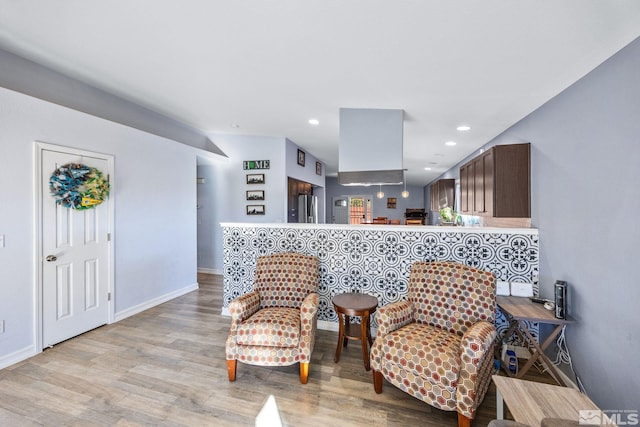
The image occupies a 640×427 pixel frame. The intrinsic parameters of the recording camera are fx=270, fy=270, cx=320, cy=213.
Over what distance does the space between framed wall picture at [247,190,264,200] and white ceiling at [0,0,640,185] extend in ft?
7.10

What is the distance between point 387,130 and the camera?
3.46 m

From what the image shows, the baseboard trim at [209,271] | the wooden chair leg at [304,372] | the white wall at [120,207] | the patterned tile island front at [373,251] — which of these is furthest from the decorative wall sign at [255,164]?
the wooden chair leg at [304,372]

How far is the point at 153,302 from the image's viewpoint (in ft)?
13.2

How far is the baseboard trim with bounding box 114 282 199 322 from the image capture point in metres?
3.58

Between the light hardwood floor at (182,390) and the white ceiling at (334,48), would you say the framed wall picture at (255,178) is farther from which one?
the light hardwood floor at (182,390)

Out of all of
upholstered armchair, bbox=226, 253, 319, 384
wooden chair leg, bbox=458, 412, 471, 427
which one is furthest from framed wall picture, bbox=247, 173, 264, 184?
wooden chair leg, bbox=458, 412, 471, 427

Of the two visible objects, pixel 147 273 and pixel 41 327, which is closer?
pixel 41 327

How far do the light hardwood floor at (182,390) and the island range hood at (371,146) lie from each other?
206 centimetres

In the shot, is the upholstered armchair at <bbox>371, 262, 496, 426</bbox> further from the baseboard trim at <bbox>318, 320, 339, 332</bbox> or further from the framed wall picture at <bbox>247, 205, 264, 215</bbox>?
the framed wall picture at <bbox>247, 205, 264, 215</bbox>

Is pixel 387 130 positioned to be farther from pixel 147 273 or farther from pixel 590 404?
pixel 147 273

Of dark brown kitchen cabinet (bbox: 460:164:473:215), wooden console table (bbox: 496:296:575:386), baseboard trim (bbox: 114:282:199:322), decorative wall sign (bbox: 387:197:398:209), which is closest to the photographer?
wooden console table (bbox: 496:296:575:386)

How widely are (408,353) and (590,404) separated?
91 cm

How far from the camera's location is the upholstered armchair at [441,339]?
5.62 ft

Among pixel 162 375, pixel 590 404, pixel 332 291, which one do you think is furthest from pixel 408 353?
pixel 162 375
